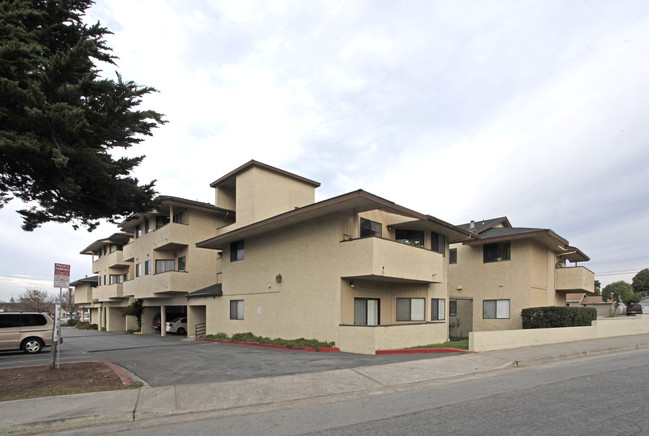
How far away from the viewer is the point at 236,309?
23297 mm

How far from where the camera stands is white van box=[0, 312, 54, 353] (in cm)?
1797

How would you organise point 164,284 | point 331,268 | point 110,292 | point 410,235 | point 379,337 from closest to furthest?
point 379,337
point 331,268
point 410,235
point 164,284
point 110,292

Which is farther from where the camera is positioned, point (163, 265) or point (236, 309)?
point (163, 265)

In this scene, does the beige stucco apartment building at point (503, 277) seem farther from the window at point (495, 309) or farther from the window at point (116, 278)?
the window at point (116, 278)

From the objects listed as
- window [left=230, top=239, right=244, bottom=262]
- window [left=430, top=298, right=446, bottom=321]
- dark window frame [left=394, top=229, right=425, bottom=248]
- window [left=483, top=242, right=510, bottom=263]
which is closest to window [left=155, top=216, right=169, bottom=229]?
window [left=230, top=239, right=244, bottom=262]

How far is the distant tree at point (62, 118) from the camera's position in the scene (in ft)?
30.9

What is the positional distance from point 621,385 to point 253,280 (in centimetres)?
1644

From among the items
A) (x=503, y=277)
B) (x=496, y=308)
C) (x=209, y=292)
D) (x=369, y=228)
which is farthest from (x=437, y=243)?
(x=209, y=292)

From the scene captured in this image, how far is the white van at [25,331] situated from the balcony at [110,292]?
19869 millimetres

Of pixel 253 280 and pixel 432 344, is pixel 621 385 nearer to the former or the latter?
pixel 432 344

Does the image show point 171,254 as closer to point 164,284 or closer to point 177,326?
point 164,284

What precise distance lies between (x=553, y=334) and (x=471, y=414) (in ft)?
45.7

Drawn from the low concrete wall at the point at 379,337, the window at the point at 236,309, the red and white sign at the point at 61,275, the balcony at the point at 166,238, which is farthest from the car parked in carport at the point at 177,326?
the red and white sign at the point at 61,275

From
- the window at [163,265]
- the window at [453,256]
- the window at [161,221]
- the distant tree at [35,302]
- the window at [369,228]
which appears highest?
the window at [161,221]
